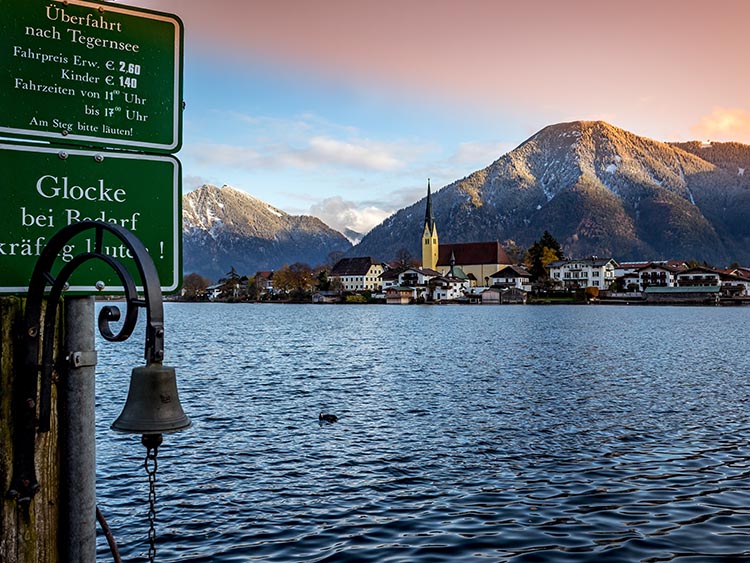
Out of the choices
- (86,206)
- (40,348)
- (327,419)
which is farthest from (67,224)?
(327,419)

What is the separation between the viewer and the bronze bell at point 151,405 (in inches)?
157

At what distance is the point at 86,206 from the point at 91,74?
907mm

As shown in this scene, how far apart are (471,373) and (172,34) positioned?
149 feet

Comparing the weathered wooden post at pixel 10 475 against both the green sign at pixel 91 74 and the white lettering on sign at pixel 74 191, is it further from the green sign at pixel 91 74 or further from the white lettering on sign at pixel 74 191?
the green sign at pixel 91 74

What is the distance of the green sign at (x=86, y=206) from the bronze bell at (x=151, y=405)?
0.60 metres

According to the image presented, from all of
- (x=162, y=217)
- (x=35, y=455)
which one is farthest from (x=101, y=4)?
(x=35, y=455)

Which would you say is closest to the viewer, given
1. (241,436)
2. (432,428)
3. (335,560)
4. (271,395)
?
(335,560)

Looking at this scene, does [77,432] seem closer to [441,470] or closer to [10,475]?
[10,475]

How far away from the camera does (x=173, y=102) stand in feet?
14.7

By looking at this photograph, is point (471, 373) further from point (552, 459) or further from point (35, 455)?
point (35, 455)

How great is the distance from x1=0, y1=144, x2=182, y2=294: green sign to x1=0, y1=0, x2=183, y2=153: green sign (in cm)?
14

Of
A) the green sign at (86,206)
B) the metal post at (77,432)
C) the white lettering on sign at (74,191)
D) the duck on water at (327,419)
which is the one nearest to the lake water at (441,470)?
the duck on water at (327,419)

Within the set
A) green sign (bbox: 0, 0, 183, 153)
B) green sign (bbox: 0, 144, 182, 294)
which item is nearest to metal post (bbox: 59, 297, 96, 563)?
→ green sign (bbox: 0, 144, 182, 294)

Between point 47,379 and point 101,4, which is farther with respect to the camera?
point 101,4
